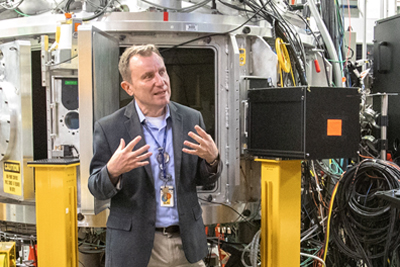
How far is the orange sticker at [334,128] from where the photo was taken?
3.39 meters

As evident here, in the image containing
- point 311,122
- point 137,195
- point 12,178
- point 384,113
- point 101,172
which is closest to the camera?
point 101,172

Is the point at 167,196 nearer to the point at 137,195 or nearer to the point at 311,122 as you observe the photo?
the point at 137,195

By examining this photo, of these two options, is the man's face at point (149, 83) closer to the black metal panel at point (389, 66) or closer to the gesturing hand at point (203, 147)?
the gesturing hand at point (203, 147)

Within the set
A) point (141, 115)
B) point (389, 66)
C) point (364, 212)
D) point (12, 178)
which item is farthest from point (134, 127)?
point (389, 66)

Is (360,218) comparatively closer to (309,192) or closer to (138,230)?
(309,192)

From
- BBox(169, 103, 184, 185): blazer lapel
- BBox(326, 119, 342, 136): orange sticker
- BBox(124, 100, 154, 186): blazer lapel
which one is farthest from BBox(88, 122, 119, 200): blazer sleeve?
BBox(326, 119, 342, 136): orange sticker

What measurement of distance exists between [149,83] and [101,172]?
0.57m

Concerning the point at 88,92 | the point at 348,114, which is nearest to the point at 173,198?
the point at 88,92

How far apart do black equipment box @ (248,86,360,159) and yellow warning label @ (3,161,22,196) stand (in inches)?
94.1

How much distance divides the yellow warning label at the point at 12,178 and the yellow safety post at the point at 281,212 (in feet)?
7.87

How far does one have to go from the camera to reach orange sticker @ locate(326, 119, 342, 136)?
3.39 metres

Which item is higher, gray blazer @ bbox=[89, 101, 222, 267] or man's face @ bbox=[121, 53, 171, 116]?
man's face @ bbox=[121, 53, 171, 116]

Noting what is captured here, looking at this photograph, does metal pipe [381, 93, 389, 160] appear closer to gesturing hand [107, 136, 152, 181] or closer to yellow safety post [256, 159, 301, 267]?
yellow safety post [256, 159, 301, 267]

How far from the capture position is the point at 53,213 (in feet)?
11.1
